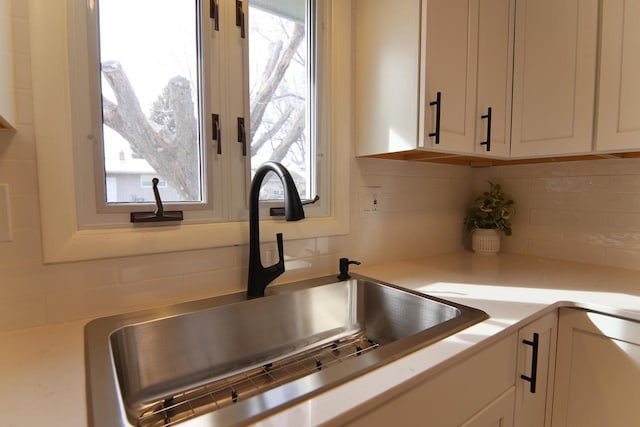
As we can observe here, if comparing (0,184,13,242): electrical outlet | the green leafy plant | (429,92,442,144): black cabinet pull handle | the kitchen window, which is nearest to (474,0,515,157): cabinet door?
(429,92,442,144): black cabinet pull handle

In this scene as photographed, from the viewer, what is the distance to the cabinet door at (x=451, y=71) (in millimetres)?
1104

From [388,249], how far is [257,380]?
84 centimetres

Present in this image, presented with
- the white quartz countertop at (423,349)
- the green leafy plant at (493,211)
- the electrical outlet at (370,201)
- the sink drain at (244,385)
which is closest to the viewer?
the white quartz countertop at (423,349)

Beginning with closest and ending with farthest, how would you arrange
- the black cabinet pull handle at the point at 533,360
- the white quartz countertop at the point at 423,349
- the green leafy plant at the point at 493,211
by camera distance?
the white quartz countertop at the point at 423,349 < the black cabinet pull handle at the point at 533,360 < the green leafy plant at the point at 493,211

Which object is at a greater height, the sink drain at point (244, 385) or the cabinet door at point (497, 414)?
the sink drain at point (244, 385)

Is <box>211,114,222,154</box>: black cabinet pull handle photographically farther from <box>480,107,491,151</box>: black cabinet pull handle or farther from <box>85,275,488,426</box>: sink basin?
<box>480,107,491,151</box>: black cabinet pull handle

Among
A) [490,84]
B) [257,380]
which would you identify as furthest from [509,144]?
[257,380]

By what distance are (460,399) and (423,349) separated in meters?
0.16

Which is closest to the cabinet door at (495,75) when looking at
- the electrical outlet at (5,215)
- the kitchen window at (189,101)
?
the kitchen window at (189,101)

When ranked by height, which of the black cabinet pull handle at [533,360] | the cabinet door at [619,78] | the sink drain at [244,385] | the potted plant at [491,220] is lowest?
the sink drain at [244,385]

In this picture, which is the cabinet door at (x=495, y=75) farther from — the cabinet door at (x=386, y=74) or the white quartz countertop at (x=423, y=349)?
the white quartz countertop at (x=423, y=349)

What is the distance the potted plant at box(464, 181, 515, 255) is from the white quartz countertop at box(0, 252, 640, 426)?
0.84 feet

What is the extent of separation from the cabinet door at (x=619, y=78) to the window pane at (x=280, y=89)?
3.56 feet

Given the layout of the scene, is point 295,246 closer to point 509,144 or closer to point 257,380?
point 257,380
